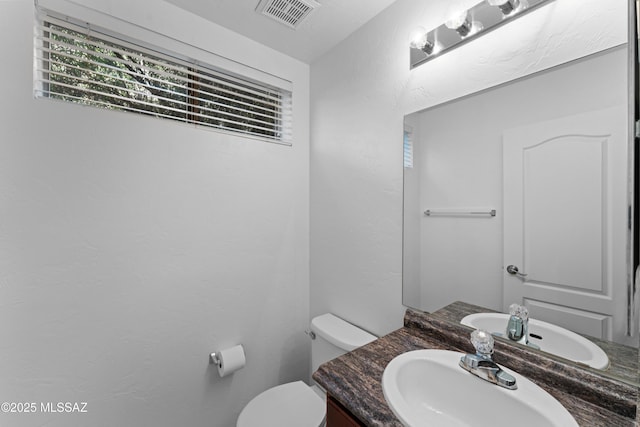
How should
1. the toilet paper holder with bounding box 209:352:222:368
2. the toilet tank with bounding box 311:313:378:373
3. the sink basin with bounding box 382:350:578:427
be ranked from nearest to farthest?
the sink basin with bounding box 382:350:578:427, the toilet tank with bounding box 311:313:378:373, the toilet paper holder with bounding box 209:352:222:368

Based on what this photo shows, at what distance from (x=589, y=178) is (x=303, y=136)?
1.44m

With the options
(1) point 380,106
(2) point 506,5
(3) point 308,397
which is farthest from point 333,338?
(2) point 506,5

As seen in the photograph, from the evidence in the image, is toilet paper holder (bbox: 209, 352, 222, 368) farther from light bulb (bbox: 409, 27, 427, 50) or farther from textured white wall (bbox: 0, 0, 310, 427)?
light bulb (bbox: 409, 27, 427, 50)

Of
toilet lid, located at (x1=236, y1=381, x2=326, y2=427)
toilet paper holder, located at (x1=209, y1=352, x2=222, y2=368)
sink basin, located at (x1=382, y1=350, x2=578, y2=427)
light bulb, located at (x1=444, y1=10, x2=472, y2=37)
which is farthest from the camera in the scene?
toilet paper holder, located at (x1=209, y1=352, x2=222, y2=368)

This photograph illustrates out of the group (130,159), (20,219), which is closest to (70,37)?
(130,159)

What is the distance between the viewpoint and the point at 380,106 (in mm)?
1326

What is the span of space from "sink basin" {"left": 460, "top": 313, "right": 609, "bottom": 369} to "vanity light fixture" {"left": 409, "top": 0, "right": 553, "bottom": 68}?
3.32ft

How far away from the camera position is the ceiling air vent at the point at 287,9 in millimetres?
1252

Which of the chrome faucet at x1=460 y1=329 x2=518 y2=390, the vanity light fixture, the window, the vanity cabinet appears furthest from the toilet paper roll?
the vanity light fixture

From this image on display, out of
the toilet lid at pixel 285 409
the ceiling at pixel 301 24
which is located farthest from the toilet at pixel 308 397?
the ceiling at pixel 301 24

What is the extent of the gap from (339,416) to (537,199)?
0.90 metres

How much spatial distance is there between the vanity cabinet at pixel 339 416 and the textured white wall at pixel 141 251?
0.89 m

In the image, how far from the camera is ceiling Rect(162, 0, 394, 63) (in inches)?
49.9

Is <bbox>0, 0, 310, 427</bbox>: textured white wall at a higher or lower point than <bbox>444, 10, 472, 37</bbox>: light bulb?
lower
